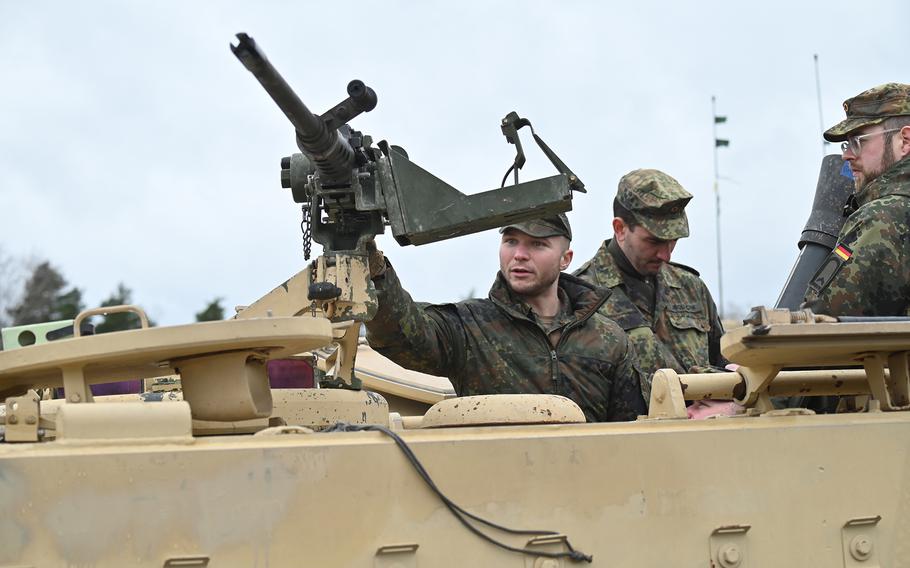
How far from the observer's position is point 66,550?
2.82m

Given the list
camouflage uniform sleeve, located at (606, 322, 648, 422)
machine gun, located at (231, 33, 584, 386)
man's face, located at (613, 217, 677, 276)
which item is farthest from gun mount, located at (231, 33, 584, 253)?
man's face, located at (613, 217, 677, 276)

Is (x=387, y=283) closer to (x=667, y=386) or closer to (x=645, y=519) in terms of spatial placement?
(x=667, y=386)

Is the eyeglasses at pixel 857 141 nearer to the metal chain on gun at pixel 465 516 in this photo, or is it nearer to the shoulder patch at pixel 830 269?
the shoulder patch at pixel 830 269

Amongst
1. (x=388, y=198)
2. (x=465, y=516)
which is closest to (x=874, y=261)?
(x=388, y=198)

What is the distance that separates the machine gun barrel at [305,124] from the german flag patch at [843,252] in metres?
1.78

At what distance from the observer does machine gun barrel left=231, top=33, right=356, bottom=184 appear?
141 inches

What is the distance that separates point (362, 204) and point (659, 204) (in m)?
2.56

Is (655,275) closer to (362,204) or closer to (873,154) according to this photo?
(873,154)

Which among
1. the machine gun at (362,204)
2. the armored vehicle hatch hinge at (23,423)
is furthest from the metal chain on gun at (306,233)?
the armored vehicle hatch hinge at (23,423)

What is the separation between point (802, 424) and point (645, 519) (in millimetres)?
569

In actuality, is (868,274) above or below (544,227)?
below

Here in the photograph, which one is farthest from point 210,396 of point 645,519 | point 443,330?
point 443,330

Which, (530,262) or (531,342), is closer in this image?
(531,342)

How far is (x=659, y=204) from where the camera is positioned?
20.9 ft
